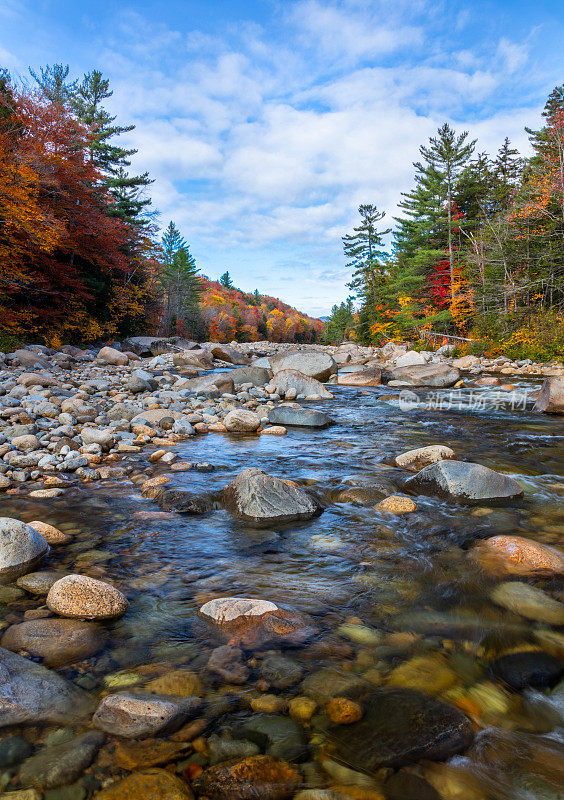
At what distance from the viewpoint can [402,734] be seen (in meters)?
1.64

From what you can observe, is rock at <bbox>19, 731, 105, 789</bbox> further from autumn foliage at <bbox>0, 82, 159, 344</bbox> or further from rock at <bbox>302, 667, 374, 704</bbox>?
autumn foliage at <bbox>0, 82, 159, 344</bbox>

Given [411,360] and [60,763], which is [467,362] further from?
[60,763]

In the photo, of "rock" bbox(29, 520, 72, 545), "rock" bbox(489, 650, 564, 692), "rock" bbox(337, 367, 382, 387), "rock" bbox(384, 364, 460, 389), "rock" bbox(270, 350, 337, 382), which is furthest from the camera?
"rock" bbox(337, 367, 382, 387)

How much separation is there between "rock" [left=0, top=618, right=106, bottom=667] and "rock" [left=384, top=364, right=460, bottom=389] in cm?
1342

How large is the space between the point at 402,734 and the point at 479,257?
24.3m

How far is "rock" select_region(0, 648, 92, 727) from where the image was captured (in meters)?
1.66

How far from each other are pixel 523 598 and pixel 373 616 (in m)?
0.98

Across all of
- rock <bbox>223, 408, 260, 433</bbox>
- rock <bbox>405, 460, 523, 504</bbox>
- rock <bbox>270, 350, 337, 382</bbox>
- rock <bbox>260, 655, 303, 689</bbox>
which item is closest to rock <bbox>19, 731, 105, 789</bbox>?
rock <bbox>260, 655, 303, 689</bbox>

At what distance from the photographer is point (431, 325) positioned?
3041 cm

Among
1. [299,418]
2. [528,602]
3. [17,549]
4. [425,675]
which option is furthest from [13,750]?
[299,418]

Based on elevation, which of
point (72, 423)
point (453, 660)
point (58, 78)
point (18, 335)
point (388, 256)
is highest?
point (58, 78)

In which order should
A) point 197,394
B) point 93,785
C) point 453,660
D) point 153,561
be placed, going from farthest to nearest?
point 197,394 < point 153,561 < point 453,660 < point 93,785

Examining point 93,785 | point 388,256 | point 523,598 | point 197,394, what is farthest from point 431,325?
point 93,785

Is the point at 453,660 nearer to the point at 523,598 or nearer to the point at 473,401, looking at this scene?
the point at 523,598
